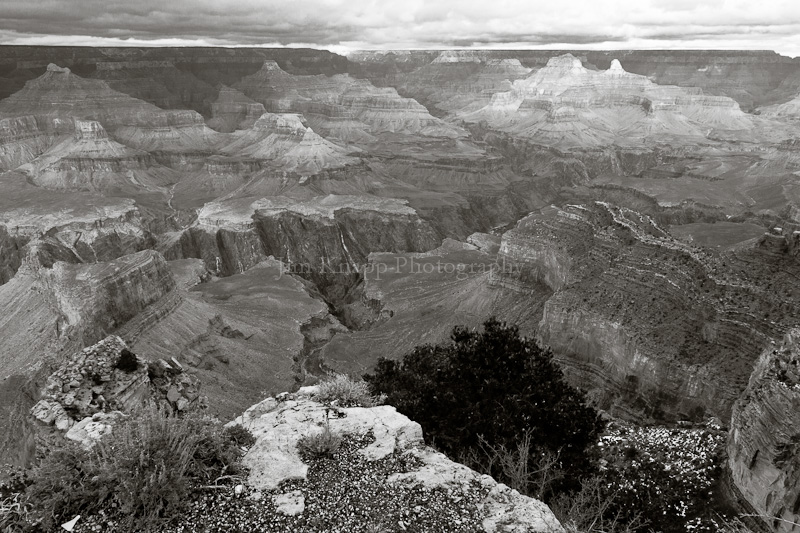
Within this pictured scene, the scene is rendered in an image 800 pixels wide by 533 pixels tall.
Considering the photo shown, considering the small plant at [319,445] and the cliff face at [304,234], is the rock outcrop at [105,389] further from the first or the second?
the cliff face at [304,234]

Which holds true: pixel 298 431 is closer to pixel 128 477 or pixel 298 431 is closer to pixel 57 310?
pixel 128 477

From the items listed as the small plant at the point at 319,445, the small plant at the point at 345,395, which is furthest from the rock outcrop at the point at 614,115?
the small plant at the point at 319,445

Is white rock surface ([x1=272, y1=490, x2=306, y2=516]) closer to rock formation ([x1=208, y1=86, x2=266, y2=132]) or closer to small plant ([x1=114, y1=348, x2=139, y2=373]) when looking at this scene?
small plant ([x1=114, y1=348, x2=139, y2=373])

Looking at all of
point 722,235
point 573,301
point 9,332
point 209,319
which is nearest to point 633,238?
point 573,301

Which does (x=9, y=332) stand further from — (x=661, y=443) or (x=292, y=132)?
(x=292, y=132)

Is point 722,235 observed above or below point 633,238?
below

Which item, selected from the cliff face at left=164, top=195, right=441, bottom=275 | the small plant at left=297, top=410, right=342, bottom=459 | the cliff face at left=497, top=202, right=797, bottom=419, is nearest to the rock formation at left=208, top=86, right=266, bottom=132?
the cliff face at left=164, top=195, right=441, bottom=275

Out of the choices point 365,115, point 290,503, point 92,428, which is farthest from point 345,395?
point 365,115
